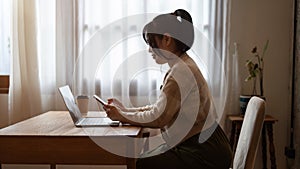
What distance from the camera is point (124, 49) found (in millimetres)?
2898

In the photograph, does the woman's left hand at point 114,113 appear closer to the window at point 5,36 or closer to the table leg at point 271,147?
the table leg at point 271,147

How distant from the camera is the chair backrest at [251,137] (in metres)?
1.46

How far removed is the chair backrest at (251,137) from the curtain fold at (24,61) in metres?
1.88

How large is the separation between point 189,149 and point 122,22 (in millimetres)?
1537

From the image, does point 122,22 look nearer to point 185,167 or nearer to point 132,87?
point 132,87

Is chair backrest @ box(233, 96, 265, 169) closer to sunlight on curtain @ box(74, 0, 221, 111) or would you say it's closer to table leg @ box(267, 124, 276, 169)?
table leg @ box(267, 124, 276, 169)

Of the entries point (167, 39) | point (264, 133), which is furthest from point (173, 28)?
point (264, 133)

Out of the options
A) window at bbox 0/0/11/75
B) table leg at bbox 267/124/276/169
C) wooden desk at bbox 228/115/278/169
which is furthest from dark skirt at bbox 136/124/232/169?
window at bbox 0/0/11/75

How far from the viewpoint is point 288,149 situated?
2.88 meters

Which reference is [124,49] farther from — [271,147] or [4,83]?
[271,147]

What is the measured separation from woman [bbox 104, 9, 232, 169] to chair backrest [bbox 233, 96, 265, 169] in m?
0.13

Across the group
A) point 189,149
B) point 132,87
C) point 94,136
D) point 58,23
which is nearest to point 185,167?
point 189,149

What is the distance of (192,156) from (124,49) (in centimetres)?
146

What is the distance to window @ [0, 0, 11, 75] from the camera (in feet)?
9.83
